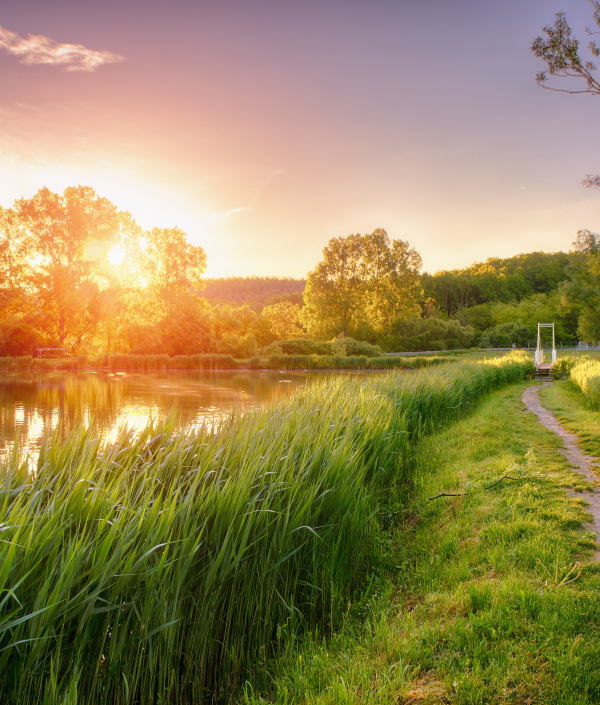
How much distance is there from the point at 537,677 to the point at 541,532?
1773 millimetres

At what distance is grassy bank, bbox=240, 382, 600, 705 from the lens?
2105 mm

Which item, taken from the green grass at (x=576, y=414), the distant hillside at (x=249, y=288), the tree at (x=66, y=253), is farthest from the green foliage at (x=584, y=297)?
the distant hillside at (x=249, y=288)

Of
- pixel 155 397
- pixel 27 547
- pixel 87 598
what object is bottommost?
pixel 155 397

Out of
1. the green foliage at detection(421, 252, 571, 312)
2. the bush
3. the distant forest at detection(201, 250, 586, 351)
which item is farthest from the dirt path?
the green foliage at detection(421, 252, 571, 312)

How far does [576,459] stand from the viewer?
20.6 feet

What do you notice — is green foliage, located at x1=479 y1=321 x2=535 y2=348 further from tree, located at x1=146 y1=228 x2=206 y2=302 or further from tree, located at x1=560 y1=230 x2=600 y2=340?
tree, located at x1=146 y1=228 x2=206 y2=302

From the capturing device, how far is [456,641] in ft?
7.96

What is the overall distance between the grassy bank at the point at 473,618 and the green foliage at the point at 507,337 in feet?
161

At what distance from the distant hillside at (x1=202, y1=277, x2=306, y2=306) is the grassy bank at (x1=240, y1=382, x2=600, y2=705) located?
102 meters

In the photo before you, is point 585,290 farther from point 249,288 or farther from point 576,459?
point 249,288

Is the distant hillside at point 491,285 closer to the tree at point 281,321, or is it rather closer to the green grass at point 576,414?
the tree at point 281,321

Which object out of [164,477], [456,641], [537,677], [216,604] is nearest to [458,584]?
[456,641]

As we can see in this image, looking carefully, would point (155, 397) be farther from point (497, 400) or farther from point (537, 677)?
point (537, 677)

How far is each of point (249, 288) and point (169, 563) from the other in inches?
4651
